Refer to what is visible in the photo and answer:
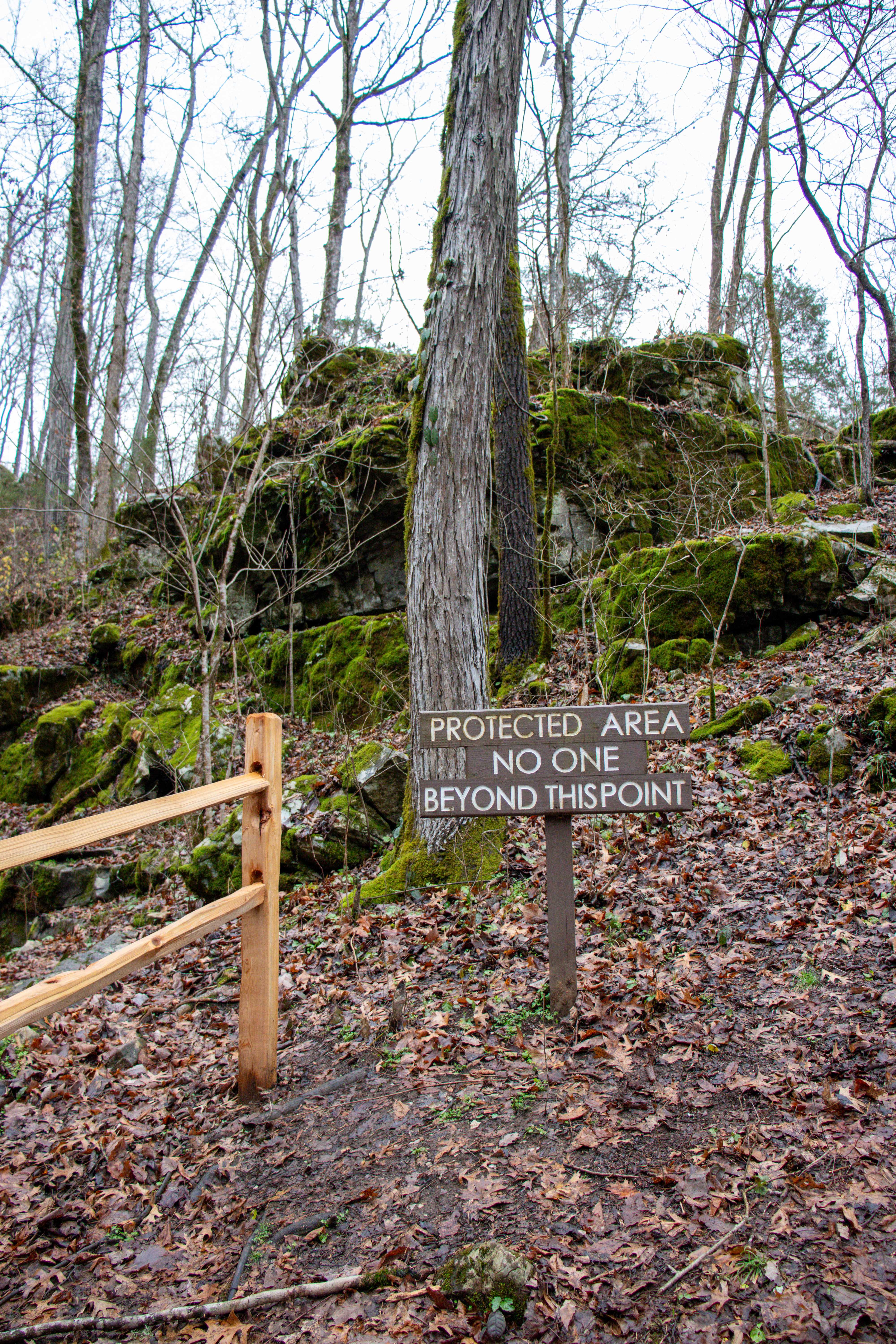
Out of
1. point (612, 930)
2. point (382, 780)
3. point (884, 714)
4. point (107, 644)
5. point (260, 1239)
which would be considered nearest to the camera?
point (260, 1239)

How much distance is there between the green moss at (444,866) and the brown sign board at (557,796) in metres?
1.82

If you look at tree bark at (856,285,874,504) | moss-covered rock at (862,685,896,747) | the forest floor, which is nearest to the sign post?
the forest floor

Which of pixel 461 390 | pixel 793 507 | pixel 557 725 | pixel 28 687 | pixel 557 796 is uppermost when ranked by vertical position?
pixel 793 507

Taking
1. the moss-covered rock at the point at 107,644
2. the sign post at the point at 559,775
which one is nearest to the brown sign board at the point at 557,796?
the sign post at the point at 559,775

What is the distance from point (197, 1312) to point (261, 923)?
1.33 meters

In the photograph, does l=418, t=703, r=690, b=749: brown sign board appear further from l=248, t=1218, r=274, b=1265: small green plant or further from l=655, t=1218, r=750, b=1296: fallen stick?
l=248, t=1218, r=274, b=1265: small green plant

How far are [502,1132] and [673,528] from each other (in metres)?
8.85

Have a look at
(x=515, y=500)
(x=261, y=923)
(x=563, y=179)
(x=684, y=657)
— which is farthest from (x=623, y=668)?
(x=563, y=179)

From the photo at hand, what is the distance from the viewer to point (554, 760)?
137 inches

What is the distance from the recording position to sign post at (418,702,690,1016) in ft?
11.3

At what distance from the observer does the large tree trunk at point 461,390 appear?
17.6 feet

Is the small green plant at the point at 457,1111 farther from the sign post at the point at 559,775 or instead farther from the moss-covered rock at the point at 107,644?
the moss-covered rock at the point at 107,644

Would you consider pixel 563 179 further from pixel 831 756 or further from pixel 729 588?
pixel 831 756

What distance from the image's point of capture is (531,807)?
3.48 m
